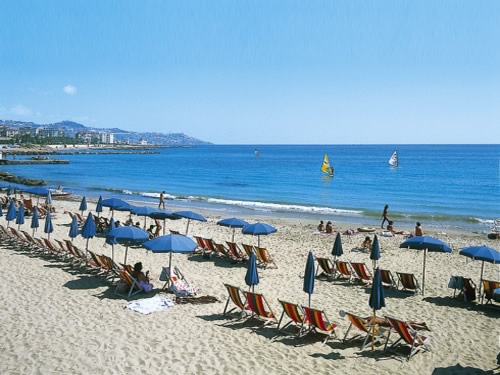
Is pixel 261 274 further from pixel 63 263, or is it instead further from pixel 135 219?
pixel 135 219

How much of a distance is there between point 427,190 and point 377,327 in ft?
135

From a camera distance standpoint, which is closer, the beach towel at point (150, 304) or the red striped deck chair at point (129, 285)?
the beach towel at point (150, 304)

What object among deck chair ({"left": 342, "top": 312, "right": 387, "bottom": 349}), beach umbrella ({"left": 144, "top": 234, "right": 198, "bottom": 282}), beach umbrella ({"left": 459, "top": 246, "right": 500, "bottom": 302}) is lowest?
deck chair ({"left": 342, "top": 312, "right": 387, "bottom": 349})

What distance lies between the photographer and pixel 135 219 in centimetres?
2391

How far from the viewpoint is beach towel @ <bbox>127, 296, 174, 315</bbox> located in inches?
375

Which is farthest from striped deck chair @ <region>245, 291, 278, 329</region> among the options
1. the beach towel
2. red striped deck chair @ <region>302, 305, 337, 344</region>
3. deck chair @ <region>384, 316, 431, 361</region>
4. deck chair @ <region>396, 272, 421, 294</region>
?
deck chair @ <region>396, 272, 421, 294</region>

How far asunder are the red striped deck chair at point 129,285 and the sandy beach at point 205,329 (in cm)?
20

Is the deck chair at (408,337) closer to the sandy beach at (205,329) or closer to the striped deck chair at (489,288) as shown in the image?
the sandy beach at (205,329)

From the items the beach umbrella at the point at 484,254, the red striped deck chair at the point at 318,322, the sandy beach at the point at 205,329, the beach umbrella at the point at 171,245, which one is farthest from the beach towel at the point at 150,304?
the beach umbrella at the point at 484,254

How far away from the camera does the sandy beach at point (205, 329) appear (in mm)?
7160

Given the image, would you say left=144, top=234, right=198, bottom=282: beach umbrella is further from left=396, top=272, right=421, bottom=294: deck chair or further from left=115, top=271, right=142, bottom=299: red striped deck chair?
left=396, top=272, right=421, bottom=294: deck chair

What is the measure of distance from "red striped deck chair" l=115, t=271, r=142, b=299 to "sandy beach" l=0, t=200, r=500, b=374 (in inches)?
8.0

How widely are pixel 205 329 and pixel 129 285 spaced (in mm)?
2929

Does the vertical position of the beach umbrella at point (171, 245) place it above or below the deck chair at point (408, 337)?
above
